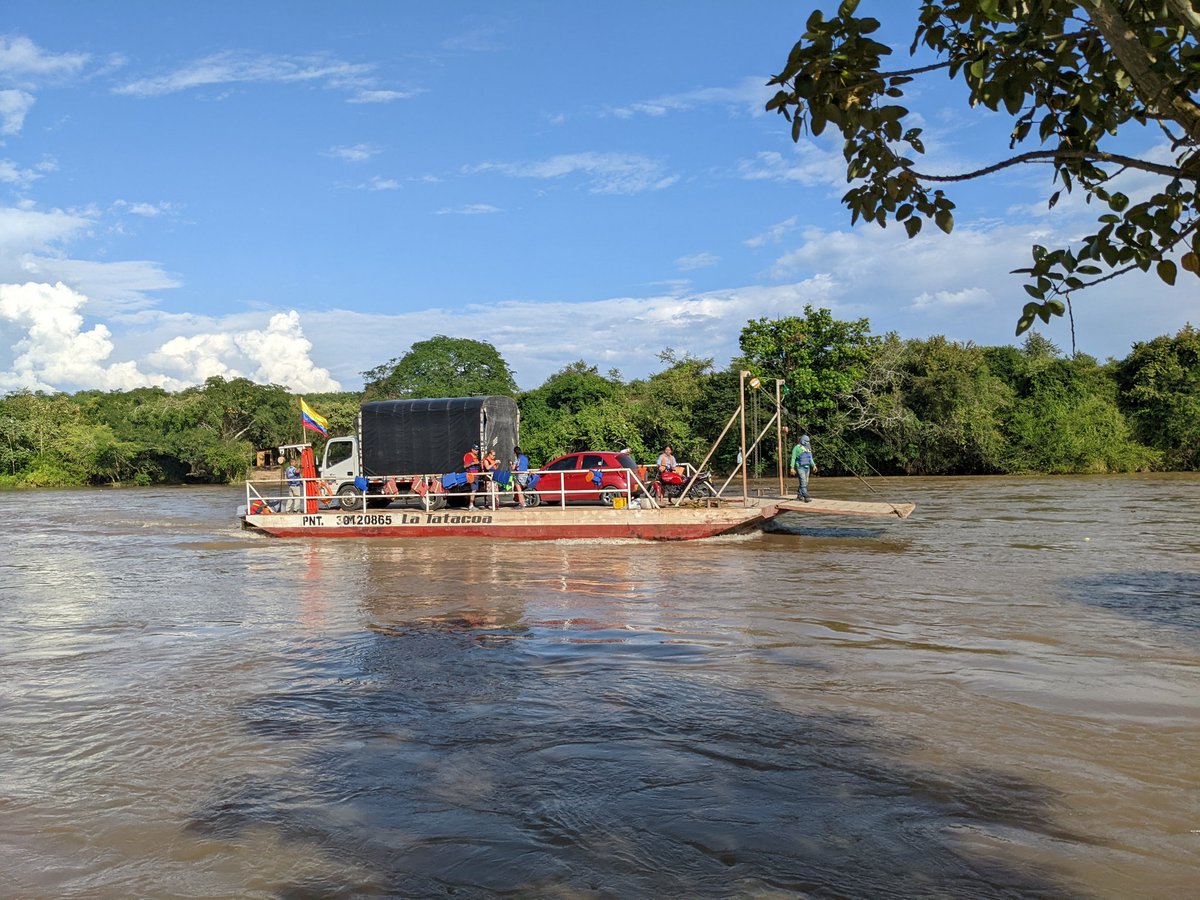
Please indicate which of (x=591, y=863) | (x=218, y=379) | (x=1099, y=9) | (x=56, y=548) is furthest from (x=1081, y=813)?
(x=218, y=379)

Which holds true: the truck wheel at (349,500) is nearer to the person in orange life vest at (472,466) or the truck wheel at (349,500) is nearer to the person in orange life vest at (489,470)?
the person in orange life vest at (472,466)

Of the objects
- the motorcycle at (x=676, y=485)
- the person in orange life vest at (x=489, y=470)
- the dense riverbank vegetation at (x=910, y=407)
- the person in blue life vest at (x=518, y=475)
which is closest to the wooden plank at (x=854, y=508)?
the motorcycle at (x=676, y=485)

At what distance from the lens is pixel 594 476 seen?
20141 mm

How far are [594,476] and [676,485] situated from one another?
2133 millimetres

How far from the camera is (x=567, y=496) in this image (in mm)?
21062

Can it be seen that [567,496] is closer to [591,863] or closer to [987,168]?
[591,863]

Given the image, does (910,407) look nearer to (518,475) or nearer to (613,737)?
(518,475)

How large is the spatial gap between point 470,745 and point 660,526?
1225 cm

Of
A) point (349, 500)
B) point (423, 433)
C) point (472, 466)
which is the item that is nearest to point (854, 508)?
point (472, 466)

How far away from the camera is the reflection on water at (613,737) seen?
4.52 m

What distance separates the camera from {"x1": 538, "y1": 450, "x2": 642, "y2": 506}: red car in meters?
20.0

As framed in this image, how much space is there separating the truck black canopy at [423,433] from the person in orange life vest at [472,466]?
21 cm

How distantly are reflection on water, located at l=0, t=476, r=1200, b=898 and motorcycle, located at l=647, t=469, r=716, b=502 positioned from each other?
20.3ft

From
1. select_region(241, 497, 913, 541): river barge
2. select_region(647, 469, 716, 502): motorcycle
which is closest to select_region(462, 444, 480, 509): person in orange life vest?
select_region(241, 497, 913, 541): river barge
